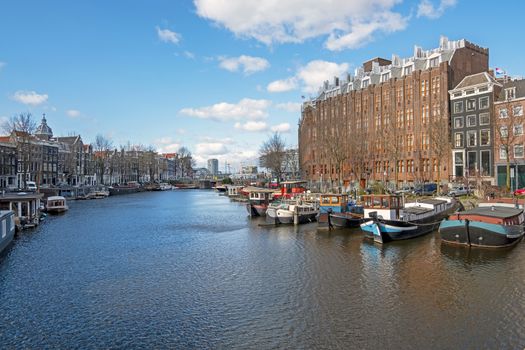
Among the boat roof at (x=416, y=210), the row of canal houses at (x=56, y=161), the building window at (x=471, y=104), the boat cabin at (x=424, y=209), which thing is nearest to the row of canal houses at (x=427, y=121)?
the building window at (x=471, y=104)

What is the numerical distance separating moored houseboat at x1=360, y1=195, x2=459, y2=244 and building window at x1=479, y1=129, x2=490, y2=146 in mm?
34554

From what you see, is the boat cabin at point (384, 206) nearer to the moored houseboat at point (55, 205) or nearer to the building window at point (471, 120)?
the building window at point (471, 120)

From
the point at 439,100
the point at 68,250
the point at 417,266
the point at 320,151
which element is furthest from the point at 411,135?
the point at 68,250

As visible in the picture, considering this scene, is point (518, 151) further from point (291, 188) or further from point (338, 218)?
point (338, 218)

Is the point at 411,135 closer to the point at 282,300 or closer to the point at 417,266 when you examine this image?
the point at 417,266

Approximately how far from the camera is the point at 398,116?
85750 millimetres

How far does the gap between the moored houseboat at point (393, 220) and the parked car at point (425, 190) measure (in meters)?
23.5

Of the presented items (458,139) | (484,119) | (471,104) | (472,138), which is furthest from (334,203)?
(471,104)

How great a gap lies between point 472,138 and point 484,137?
7.70 feet

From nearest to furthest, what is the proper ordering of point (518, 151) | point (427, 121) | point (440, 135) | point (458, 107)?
1. point (518, 151)
2. point (440, 135)
3. point (458, 107)
4. point (427, 121)

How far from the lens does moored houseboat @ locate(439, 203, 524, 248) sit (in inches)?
1200

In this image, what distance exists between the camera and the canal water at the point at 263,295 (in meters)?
16.2

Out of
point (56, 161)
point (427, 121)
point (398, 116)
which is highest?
point (398, 116)

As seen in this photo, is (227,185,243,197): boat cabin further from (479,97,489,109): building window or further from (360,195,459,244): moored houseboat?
(360,195,459,244): moored houseboat
